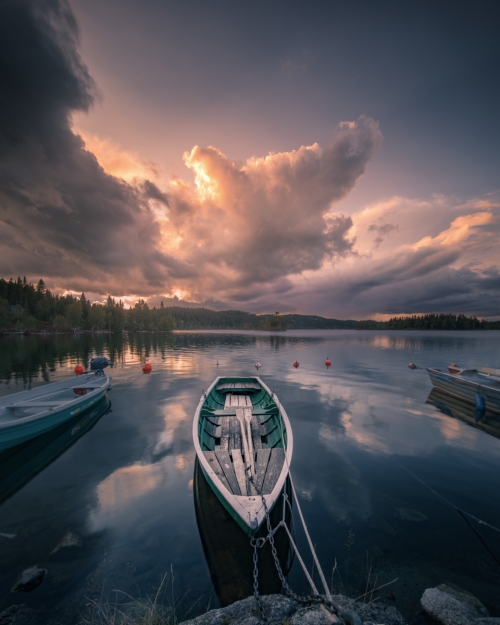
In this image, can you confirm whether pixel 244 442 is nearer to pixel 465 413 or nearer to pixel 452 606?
pixel 452 606

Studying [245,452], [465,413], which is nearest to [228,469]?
[245,452]

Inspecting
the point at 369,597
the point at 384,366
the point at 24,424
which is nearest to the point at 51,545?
the point at 24,424

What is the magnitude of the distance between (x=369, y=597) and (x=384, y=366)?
135 ft

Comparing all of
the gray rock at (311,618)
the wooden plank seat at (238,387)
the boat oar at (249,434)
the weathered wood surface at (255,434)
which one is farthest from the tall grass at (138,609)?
the wooden plank seat at (238,387)

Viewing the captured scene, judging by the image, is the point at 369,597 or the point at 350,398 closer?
the point at 369,597

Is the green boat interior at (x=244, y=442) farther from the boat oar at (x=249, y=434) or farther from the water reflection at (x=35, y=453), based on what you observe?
the water reflection at (x=35, y=453)

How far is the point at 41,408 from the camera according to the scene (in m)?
15.4

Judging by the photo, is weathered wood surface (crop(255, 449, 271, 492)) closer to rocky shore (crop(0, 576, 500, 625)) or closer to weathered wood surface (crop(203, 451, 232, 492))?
weathered wood surface (crop(203, 451, 232, 492))

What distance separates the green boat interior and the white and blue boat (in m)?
8.43

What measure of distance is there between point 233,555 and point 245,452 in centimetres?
299

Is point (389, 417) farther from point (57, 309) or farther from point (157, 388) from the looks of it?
point (57, 309)

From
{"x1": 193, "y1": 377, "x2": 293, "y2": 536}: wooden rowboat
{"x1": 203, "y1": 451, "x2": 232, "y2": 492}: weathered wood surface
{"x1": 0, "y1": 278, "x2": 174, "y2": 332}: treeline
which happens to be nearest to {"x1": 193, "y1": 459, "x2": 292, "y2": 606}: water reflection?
{"x1": 193, "y1": 377, "x2": 293, "y2": 536}: wooden rowboat

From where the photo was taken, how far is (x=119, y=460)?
12.3 metres

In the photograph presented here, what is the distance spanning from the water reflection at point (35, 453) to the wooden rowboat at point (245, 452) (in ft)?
24.8
